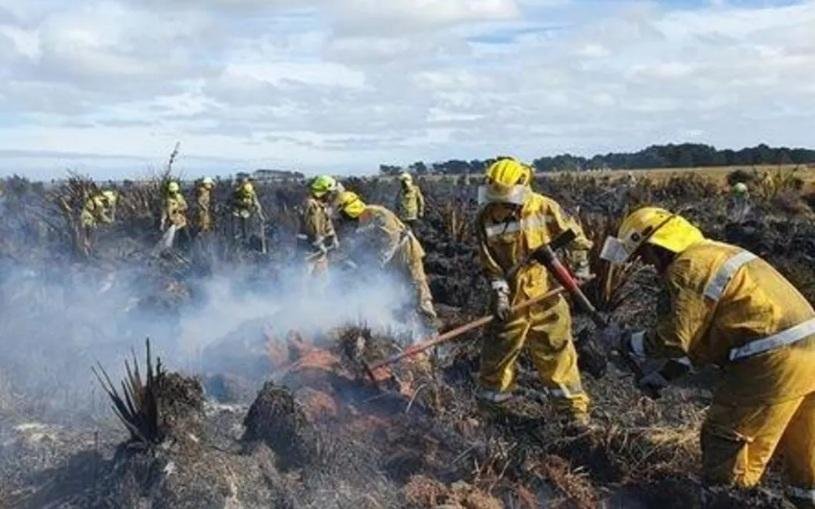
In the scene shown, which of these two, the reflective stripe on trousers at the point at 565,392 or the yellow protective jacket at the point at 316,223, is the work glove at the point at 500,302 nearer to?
the reflective stripe on trousers at the point at 565,392

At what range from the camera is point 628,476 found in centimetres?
577

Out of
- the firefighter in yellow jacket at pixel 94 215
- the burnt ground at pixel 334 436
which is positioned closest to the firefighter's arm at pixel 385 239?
the burnt ground at pixel 334 436

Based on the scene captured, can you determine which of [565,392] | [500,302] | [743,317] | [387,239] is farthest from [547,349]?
[387,239]

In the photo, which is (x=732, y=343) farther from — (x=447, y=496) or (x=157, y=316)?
(x=157, y=316)

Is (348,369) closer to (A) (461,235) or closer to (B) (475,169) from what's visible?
(A) (461,235)

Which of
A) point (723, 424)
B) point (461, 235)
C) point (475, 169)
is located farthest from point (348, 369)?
point (475, 169)

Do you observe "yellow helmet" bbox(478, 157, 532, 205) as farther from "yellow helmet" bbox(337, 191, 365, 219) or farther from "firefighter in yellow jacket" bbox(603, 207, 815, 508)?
"yellow helmet" bbox(337, 191, 365, 219)

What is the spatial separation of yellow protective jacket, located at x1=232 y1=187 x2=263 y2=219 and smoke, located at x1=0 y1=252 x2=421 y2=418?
5346mm

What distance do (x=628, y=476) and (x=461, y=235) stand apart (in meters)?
11.8

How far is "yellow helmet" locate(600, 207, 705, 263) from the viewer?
4.68 metres

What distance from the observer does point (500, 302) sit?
20.9ft

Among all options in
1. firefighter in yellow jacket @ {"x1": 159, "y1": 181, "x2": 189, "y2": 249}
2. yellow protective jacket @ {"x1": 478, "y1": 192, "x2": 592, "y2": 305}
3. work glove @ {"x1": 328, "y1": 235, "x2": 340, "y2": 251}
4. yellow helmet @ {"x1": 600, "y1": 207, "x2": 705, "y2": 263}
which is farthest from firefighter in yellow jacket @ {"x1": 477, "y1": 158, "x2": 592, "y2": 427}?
firefighter in yellow jacket @ {"x1": 159, "y1": 181, "x2": 189, "y2": 249}

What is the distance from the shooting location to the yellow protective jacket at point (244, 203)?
18.6m

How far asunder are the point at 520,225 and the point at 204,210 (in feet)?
41.4
